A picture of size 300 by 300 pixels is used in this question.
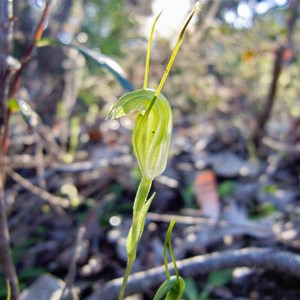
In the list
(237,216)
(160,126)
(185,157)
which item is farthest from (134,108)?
(185,157)

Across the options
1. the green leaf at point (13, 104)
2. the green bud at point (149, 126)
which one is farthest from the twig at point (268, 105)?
the green bud at point (149, 126)

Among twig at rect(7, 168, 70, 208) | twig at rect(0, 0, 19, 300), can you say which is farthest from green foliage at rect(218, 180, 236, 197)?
twig at rect(0, 0, 19, 300)

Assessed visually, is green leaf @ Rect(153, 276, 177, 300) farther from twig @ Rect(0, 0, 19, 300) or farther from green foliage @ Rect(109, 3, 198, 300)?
twig @ Rect(0, 0, 19, 300)

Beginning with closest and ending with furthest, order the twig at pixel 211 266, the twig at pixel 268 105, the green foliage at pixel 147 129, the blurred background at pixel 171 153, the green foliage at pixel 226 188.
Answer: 1. the green foliage at pixel 147 129
2. the twig at pixel 211 266
3. the blurred background at pixel 171 153
4. the green foliage at pixel 226 188
5. the twig at pixel 268 105

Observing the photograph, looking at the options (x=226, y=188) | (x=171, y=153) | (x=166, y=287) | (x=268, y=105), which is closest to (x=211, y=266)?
(x=166, y=287)

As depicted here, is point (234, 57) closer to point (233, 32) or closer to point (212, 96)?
point (212, 96)

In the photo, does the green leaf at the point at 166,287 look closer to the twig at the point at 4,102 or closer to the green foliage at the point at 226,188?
the twig at the point at 4,102
